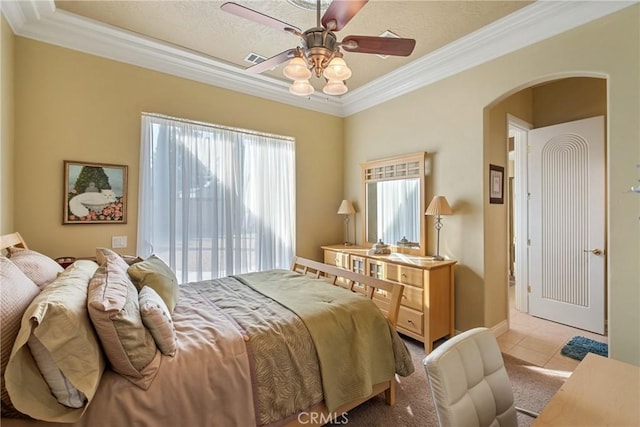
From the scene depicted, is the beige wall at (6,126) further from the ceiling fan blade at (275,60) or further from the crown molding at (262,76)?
the ceiling fan blade at (275,60)

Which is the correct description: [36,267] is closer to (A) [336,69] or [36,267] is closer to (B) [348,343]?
(B) [348,343]

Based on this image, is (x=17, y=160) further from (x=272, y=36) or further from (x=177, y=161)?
(x=272, y=36)

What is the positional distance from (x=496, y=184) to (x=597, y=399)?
8.31 feet

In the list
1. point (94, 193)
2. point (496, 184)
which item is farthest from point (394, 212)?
point (94, 193)

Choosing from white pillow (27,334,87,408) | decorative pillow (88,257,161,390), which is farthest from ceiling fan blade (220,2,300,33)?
white pillow (27,334,87,408)

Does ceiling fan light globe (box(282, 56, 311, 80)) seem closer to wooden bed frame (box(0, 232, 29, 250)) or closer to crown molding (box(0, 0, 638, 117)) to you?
crown molding (box(0, 0, 638, 117))

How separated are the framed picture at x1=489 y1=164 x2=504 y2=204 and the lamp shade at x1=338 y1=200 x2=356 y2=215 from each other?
1758 millimetres

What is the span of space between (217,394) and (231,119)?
2991mm

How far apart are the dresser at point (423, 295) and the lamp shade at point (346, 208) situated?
1.03 metres

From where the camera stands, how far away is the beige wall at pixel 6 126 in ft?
6.98

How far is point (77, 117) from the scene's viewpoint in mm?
2654

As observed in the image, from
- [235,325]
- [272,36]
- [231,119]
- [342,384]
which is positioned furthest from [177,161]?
[342,384]

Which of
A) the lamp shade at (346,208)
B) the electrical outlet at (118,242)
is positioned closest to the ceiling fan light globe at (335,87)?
the lamp shade at (346,208)

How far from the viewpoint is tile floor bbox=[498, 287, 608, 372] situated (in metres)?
2.63
